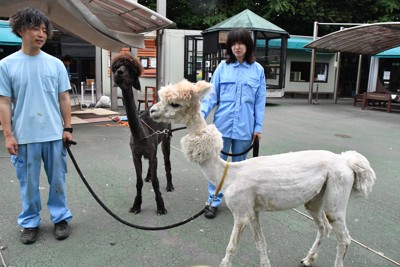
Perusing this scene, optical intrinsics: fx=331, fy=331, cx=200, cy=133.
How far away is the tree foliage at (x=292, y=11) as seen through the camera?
19633 millimetres

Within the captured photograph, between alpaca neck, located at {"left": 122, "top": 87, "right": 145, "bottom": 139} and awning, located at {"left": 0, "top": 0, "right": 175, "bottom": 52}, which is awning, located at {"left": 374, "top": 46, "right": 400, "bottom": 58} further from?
alpaca neck, located at {"left": 122, "top": 87, "right": 145, "bottom": 139}

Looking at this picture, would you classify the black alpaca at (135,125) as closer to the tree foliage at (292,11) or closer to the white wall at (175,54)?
the white wall at (175,54)

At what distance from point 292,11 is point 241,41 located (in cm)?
1798

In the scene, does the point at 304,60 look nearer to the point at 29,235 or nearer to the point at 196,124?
the point at 196,124

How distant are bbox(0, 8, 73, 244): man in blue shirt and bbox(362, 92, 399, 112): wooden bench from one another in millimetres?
13549

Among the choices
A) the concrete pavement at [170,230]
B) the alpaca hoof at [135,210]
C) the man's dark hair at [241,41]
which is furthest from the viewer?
the alpaca hoof at [135,210]

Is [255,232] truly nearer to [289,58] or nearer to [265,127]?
[265,127]

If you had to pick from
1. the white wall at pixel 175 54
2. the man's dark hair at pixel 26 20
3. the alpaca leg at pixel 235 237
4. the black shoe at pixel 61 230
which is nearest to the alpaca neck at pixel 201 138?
the alpaca leg at pixel 235 237

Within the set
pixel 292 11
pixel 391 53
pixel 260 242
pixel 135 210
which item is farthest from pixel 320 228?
pixel 292 11

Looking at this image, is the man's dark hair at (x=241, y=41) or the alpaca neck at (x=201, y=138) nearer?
the alpaca neck at (x=201, y=138)

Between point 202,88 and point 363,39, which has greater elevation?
point 363,39

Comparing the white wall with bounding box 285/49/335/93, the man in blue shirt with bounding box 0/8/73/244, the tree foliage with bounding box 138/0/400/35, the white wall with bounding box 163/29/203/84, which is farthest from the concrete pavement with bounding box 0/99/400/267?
the tree foliage with bounding box 138/0/400/35

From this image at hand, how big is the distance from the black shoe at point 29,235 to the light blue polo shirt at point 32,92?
2.86 feet

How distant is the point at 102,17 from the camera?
301 inches
